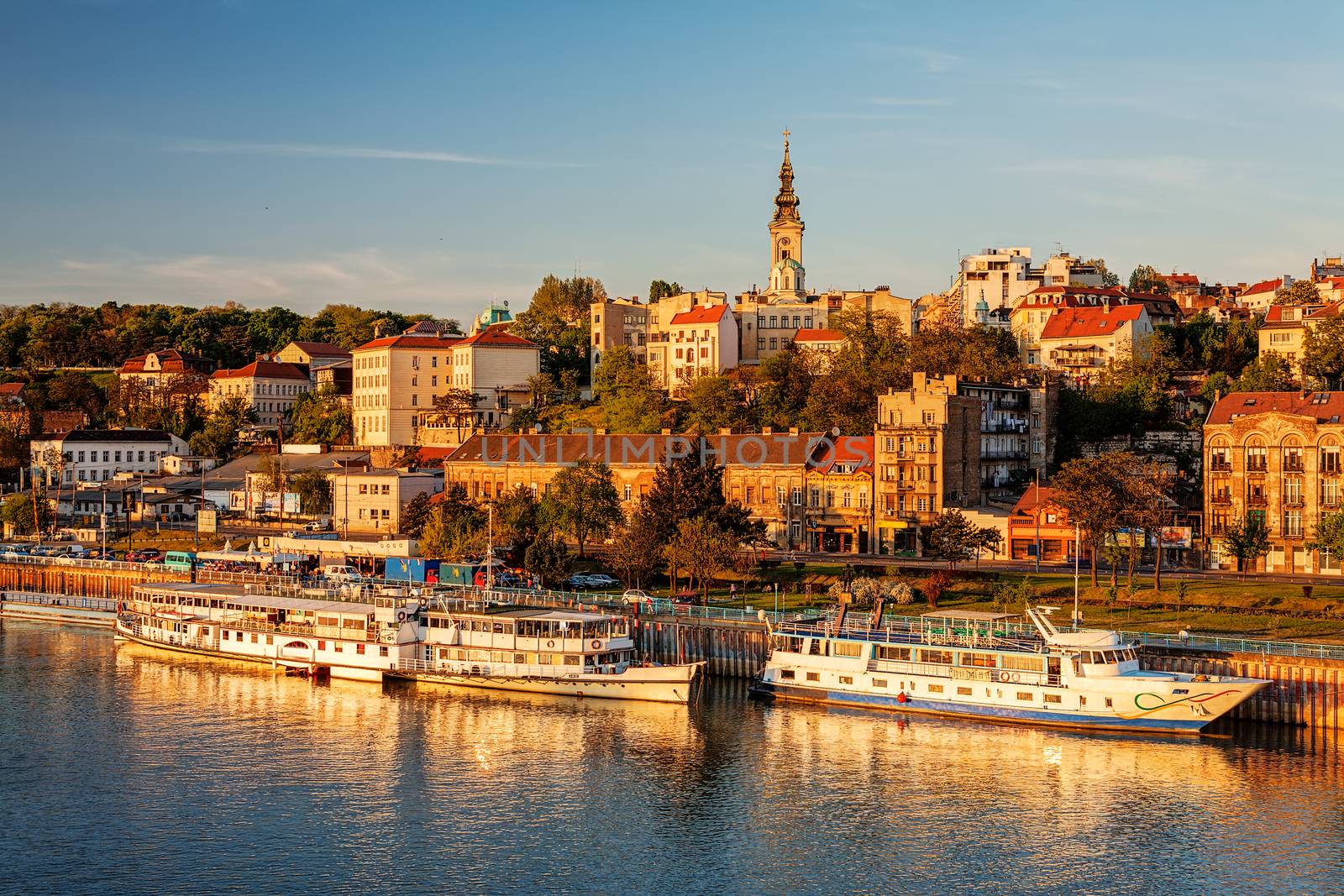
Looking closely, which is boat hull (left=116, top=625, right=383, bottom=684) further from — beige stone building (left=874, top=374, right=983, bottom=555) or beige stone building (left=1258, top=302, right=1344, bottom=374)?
beige stone building (left=1258, top=302, right=1344, bottom=374)

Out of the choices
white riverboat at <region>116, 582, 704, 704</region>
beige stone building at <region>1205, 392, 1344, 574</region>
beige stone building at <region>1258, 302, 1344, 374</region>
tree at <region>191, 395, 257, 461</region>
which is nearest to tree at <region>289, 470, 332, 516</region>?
tree at <region>191, 395, 257, 461</region>

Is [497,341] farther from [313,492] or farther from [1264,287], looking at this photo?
[1264,287]

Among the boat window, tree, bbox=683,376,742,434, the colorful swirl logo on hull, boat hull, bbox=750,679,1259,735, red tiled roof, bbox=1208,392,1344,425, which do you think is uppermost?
tree, bbox=683,376,742,434

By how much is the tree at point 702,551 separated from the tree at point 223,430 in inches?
3245

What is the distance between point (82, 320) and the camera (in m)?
197

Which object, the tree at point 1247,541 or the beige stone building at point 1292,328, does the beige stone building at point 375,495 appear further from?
the beige stone building at point 1292,328

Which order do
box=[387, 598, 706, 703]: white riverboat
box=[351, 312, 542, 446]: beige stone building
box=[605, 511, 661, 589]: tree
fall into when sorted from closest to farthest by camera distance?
box=[387, 598, 706, 703]: white riverboat
box=[605, 511, 661, 589]: tree
box=[351, 312, 542, 446]: beige stone building

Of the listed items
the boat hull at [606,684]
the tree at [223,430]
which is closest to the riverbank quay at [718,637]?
the boat hull at [606,684]

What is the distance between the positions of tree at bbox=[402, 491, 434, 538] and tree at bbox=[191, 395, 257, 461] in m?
51.5

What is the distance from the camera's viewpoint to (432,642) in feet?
216

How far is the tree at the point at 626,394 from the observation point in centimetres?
11931

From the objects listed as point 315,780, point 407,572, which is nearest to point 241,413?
point 407,572

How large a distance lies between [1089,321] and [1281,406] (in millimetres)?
38023

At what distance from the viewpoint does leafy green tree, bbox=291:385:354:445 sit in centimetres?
14612
